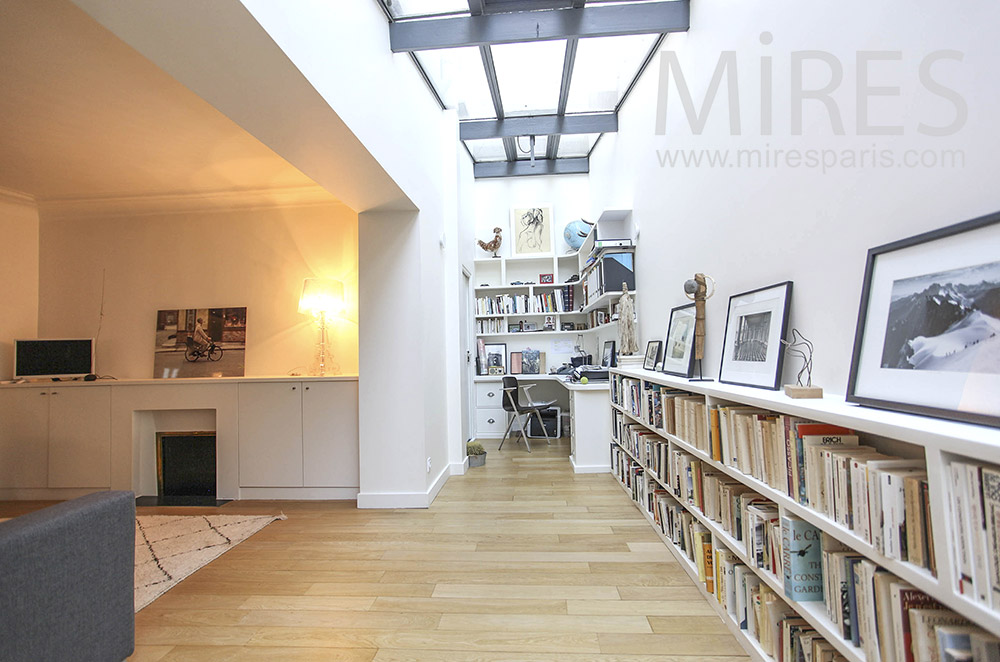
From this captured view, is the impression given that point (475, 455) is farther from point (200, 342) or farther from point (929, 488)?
point (929, 488)

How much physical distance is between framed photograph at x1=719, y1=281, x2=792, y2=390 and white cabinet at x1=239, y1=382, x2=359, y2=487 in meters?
2.98

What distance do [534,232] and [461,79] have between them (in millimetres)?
2335

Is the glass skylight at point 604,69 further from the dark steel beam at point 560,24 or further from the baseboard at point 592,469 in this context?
the baseboard at point 592,469

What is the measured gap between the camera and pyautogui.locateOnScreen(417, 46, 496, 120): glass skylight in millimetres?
4004

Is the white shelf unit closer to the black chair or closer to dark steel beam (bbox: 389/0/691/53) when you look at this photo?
dark steel beam (bbox: 389/0/691/53)

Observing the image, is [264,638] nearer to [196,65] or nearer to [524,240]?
[196,65]

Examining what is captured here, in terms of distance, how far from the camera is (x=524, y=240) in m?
6.32

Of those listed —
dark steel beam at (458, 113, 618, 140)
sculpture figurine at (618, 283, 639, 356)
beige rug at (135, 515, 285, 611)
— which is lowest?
beige rug at (135, 515, 285, 611)

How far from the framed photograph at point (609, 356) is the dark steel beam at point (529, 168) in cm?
257

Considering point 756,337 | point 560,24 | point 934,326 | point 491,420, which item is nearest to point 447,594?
point 756,337

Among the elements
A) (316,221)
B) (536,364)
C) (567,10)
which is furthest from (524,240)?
(567,10)

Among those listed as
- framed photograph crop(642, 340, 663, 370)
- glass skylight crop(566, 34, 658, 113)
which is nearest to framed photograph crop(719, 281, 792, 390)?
framed photograph crop(642, 340, 663, 370)

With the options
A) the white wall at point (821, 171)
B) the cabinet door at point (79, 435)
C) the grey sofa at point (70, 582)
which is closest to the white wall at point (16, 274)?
the cabinet door at point (79, 435)

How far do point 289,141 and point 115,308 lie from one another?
3.71 m
